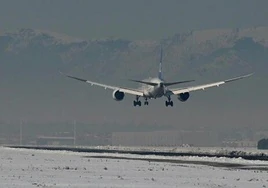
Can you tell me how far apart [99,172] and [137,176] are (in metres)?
5.30

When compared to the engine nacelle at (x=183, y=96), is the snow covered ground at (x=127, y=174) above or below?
below

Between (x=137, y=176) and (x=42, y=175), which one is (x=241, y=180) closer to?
(x=137, y=176)

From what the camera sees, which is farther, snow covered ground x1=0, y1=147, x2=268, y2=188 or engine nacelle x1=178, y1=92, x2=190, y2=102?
engine nacelle x1=178, y1=92, x2=190, y2=102

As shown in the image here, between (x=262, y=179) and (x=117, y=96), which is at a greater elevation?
(x=117, y=96)

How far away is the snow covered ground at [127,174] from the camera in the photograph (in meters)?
65.2

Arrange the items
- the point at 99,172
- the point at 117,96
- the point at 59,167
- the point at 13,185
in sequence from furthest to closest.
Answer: the point at 117,96 < the point at 59,167 < the point at 99,172 < the point at 13,185

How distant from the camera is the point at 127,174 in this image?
76.3 metres

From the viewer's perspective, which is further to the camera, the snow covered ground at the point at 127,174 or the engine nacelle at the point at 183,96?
the engine nacelle at the point at 183,96

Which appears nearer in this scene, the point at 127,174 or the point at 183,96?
the point at 127,174

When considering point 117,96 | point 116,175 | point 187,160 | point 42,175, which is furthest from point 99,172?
point 117,96

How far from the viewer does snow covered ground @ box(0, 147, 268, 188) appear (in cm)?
6525

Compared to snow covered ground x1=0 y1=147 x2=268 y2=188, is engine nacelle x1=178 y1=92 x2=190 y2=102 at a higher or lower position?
higher

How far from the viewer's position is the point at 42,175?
2795 inches

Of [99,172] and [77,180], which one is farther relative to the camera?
[99,172]
